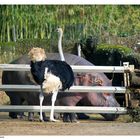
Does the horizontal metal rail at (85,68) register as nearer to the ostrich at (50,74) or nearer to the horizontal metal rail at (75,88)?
the horizontal metal rail at (75,88)

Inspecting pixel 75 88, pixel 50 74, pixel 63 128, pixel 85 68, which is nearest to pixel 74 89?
pixel 75 88

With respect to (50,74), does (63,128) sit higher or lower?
lower

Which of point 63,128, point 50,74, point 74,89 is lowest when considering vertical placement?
point 63,128

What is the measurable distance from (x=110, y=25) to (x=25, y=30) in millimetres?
3506

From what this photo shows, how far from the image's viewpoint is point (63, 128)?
10453mm

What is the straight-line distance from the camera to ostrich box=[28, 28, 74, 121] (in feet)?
36.4

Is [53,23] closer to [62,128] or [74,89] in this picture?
[74,89]

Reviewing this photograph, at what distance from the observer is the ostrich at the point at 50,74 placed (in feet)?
36.4

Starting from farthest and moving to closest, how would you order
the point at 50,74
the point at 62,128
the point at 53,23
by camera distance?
1. the point at 53,23
2. the point at 50,74
3. the point at 62,128

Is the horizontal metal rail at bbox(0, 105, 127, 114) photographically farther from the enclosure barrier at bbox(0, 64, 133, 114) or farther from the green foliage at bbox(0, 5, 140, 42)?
Answer: the green foliage at bbox(0, 5, 140, 42)

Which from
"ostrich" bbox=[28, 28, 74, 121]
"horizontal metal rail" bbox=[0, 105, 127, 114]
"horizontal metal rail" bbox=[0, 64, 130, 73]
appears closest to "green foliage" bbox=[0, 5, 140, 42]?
"horizontal metal rail" bbox=[0, 64, 130, 73]

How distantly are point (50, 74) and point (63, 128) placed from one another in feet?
3.44

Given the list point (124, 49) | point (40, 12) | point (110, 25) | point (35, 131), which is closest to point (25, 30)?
point (40, 12)

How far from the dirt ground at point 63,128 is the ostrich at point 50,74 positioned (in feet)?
1.84
